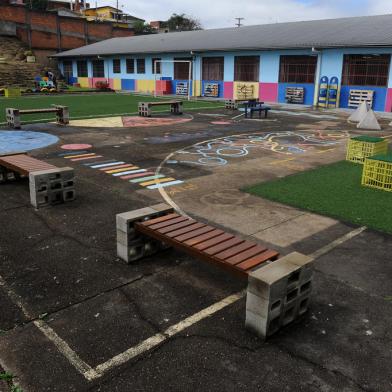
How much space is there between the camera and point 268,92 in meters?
31.8

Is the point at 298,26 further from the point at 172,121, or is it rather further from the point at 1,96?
the point at 1,96

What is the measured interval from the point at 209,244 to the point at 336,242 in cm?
244

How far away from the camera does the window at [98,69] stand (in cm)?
4691

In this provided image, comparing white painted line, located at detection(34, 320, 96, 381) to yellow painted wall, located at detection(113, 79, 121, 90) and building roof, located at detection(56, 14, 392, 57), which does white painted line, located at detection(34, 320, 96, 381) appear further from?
yellow painted wall, located at detection(113, 79, 121, 90)

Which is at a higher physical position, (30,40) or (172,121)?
(30,40)

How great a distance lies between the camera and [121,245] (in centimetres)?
575

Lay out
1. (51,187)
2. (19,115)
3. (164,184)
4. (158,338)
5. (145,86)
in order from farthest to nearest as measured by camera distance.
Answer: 1. (145,86)
2. (19,115)
3. (164,184)
4. (51,187)
5. (158,338)

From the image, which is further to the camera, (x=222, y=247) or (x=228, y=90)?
(x=228, y=90)

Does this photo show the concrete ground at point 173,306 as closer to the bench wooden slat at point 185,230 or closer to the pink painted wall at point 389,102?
the bench wooden slat at point 185,230

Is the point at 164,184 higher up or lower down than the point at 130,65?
lower down

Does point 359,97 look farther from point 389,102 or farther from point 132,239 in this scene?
point 132,239

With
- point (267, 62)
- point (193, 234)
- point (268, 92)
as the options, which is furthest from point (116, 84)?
point (193, 234)

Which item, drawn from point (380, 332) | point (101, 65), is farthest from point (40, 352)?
point (101, 65)

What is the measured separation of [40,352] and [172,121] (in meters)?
17.7
